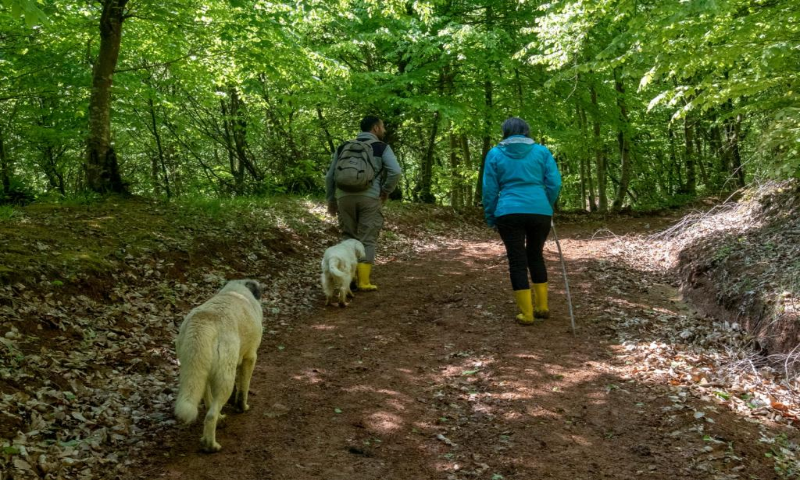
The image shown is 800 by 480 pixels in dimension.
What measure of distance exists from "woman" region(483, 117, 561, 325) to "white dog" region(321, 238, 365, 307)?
6.88 feet

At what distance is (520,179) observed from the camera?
6.31 metres

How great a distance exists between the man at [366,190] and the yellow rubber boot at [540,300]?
8.33 feet

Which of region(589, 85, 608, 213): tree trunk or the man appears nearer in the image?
the man

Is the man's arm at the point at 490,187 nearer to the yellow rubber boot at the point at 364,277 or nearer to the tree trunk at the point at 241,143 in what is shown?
the yellow rubber boot at the point at 364,277

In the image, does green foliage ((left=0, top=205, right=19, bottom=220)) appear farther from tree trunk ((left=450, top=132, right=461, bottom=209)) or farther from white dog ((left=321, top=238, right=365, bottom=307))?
tree trunk ((left=450, top=132, right=461, bottom=209))

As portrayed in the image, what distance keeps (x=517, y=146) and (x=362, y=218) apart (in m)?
2.63

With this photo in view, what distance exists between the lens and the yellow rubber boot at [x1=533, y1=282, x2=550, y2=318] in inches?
261

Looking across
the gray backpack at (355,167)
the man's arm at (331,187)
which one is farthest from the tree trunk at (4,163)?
the gray backpack at (355,167)

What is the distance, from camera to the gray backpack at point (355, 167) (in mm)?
7355

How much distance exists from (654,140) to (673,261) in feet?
47.5

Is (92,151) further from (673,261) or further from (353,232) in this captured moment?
(673,261)

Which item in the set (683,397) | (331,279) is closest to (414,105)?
(331,279)

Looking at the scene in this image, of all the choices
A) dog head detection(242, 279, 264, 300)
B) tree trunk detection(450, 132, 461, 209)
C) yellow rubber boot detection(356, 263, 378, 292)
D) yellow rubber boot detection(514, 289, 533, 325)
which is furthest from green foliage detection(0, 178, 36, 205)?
tree trunk detection(450, 132, 461, 209)

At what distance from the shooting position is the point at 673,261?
9.34 meters
